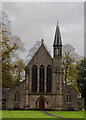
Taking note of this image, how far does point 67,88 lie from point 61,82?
163cm

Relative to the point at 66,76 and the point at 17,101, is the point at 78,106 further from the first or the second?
the point at 17,101

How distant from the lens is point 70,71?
50.5 meters

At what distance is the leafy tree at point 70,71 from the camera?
50031mm

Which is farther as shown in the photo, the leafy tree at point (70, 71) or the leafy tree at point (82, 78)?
the leafy tree at point (82, 78)

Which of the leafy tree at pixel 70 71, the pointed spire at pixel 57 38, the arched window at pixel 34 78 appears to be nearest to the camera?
the arched window at pixel 34 78

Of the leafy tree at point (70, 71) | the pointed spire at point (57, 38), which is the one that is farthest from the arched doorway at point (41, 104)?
the pointed spire at point (57, 38)

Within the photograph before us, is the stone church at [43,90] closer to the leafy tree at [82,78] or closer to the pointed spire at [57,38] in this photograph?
the pointed spire at [57,38]

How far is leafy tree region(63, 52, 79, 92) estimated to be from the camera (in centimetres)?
5003

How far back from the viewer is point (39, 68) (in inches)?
1790

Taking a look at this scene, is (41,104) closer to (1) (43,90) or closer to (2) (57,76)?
(1) (43,90)

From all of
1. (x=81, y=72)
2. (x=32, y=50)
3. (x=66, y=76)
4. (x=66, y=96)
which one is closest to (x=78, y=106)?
(x=66, y=96)

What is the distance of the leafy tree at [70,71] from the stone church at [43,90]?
5233mm

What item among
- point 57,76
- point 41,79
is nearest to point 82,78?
point 57,76

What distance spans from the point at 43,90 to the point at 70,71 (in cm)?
865
